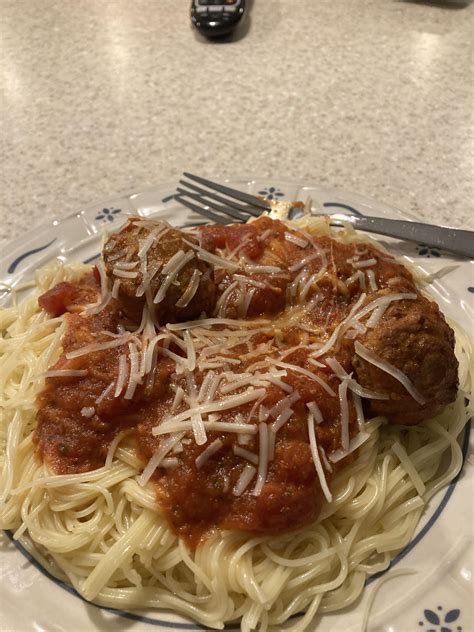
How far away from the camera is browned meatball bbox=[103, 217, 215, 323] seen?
9.42ft

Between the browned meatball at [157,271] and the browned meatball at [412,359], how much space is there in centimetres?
89

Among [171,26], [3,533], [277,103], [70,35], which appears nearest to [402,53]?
[277,103]

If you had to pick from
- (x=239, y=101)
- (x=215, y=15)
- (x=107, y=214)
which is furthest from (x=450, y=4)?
(x=107, y=214)

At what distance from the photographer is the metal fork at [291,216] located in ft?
12.3

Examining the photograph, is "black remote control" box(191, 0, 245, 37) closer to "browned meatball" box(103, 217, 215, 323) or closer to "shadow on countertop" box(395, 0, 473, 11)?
"shadow on countertop" box(395, 0, 473, 11)

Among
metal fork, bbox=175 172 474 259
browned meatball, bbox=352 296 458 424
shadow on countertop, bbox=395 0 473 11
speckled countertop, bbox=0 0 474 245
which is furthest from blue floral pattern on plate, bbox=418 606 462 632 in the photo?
shadow on countertop, bbox=395 0 473 11

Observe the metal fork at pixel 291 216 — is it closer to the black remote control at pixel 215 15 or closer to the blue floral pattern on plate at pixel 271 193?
the blue floral pattern on plate at pixel 271 193

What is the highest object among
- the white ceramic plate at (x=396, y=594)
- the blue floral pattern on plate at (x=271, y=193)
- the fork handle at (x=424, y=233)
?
the blue floral pattern on plate at (x=271, y=193)

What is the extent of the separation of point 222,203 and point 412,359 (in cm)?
A: 210

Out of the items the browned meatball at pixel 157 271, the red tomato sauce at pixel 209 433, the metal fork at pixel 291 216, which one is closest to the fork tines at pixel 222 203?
the metal fork at pixel 291 216

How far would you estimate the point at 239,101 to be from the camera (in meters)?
6.15

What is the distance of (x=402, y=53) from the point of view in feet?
22.0

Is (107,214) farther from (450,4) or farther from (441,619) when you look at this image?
(450,4)

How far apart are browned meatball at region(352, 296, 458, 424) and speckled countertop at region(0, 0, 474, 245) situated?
2144mm
